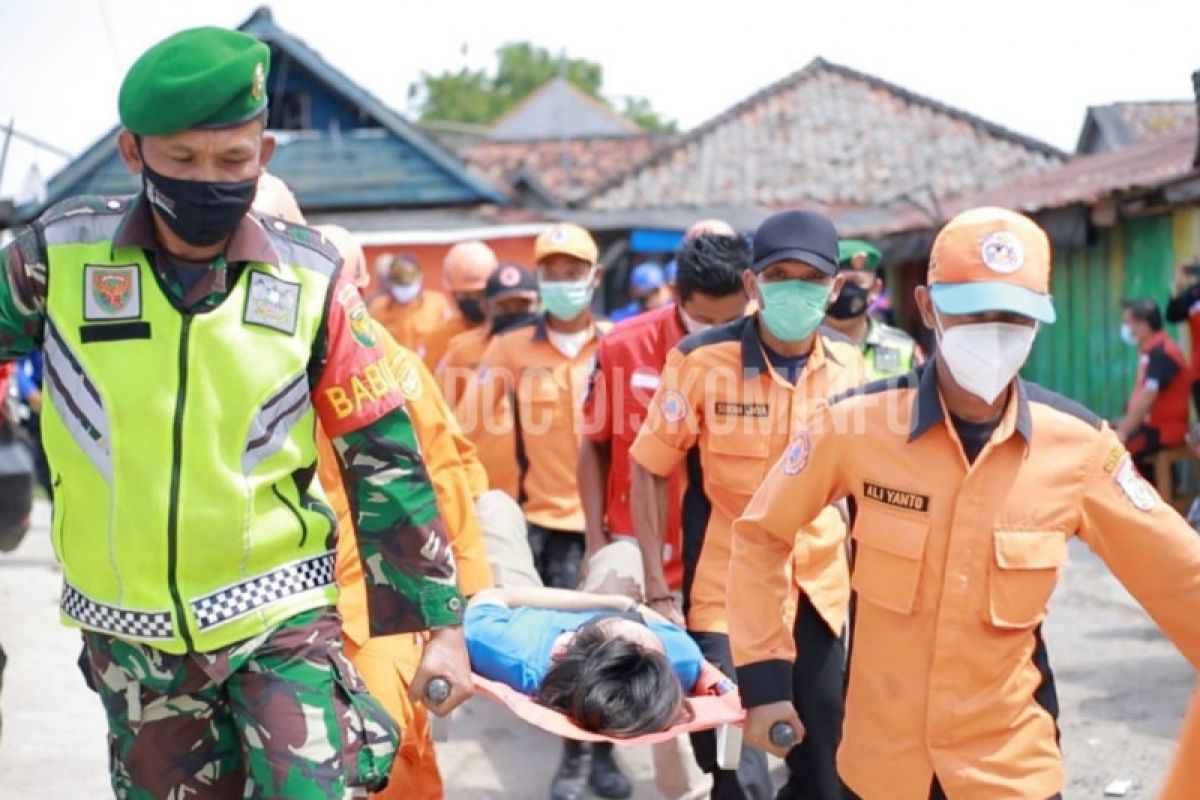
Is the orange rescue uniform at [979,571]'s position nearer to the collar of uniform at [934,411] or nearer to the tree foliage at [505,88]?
the collar of uniform at [934,411]

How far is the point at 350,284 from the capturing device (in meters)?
3.12

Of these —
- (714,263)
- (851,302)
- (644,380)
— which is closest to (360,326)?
(714,263)

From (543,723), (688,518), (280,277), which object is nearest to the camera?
(280,277)

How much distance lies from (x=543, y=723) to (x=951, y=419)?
5.97 feet

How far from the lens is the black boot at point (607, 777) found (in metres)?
6.19

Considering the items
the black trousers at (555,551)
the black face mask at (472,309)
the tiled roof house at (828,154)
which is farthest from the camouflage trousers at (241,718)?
the tiled roof house at (828,154)

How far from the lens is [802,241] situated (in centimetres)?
488

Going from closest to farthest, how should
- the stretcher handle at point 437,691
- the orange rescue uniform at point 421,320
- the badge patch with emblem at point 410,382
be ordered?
the stretcher handle at point 437,691
the badge patch with emblem at point 410,382
the orange rescue uniform at point 421,320

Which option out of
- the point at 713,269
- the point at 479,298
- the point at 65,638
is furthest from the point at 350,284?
the point at 479,298

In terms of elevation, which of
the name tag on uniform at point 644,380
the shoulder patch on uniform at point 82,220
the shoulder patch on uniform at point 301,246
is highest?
the shoulder patch on uniform at point 82,220

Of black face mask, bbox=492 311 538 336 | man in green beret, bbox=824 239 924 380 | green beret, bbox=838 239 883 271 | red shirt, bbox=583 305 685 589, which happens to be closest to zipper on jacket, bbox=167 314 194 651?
red shirt, bbox=583 305 685 589

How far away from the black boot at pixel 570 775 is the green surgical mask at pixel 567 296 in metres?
2.11

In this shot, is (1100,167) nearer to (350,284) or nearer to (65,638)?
(65,638)

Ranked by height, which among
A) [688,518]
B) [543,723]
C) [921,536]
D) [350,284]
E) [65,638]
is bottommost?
[65,638]
